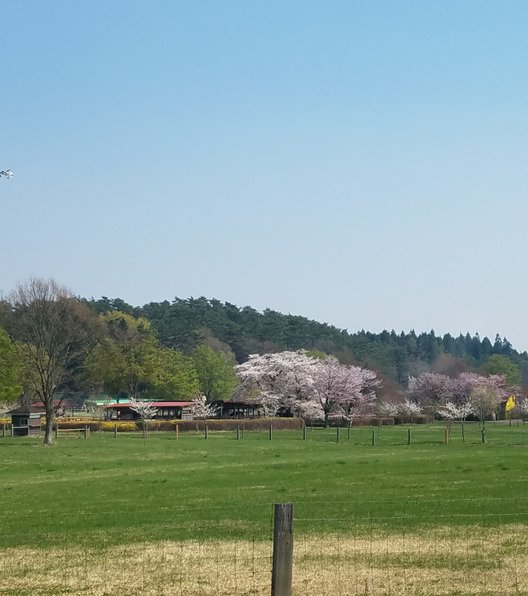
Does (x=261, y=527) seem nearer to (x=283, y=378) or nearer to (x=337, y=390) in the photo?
(x=337, y=390)

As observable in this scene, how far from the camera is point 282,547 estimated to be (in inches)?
412

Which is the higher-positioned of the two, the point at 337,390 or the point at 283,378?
the point at 283,378

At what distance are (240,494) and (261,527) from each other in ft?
24.3

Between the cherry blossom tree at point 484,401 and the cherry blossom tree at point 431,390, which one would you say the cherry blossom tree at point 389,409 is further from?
the cherry blossom tree at point 431,390

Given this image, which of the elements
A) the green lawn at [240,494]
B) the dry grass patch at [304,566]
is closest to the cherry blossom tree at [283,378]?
the green lawn at [240,494]

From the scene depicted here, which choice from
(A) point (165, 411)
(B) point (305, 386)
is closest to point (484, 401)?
(B) point (305, 386)

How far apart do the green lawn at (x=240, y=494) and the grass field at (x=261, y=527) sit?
0.18ft

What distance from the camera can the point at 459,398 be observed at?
443 feet

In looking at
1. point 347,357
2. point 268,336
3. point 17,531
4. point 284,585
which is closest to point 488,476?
point 17,531

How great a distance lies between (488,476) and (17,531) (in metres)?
16.4

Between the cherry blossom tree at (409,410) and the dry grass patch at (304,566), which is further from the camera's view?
the cherry blossom tree at (409,410)

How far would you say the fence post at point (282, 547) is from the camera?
34.3 ft

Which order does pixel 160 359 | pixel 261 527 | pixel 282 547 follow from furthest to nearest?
pixel 160 359
pixel 261 527
pixel 282 547

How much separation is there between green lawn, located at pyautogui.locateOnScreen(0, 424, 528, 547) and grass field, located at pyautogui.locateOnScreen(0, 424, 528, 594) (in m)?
0.05
